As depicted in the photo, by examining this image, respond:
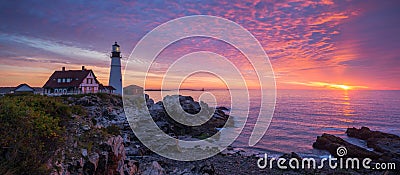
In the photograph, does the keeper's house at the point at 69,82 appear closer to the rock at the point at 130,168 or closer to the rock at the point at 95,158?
the rock at the point at 130,168

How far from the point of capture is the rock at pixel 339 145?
22.8 metres

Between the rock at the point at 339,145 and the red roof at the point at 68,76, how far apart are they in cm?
3441

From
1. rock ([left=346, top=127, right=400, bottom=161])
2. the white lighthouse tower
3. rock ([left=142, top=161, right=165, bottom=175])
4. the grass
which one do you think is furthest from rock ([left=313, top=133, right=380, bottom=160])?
the white lighthouse tower

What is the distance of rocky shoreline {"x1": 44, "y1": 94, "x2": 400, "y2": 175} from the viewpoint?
798 cm

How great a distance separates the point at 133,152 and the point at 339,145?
22.2 metres

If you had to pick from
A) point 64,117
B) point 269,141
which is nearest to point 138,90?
point 269,141

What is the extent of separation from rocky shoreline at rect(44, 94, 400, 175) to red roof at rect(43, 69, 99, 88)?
6.37 metres

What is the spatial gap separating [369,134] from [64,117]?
37.7 meters

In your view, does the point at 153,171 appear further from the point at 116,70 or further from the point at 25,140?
the point at 116,70

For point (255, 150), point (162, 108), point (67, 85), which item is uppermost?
point (67, 85)

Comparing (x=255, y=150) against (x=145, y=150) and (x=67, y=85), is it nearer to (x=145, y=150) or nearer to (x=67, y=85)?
(x=145, y=150)

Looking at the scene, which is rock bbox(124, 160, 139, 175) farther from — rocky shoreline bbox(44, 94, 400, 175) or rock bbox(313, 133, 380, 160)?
rock bbox(313, 133, 380, 160)

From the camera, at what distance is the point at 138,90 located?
60.3 metres

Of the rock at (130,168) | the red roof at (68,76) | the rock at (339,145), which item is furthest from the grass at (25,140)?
the red roof at (68,76)
